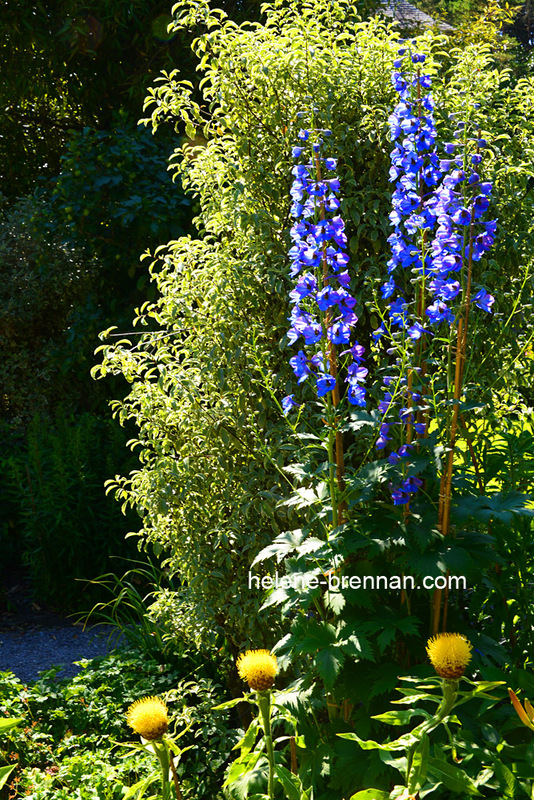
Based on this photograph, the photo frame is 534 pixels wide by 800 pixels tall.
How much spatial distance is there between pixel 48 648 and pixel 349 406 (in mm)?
2614

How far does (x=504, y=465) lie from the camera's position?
108 inches

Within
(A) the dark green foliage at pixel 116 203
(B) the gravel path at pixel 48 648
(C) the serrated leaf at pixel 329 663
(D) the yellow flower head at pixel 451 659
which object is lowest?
(B) the gravel path at pixel 48 648

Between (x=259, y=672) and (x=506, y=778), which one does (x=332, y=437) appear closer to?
(x=259, y=672)

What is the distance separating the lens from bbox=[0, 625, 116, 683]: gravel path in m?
4.02

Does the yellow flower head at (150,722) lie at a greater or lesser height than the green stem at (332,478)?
lesser

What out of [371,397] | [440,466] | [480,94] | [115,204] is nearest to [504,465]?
[371,397]

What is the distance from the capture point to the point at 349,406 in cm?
268

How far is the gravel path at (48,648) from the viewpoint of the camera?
402 cm

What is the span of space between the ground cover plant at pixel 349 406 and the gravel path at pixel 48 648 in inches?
37.4

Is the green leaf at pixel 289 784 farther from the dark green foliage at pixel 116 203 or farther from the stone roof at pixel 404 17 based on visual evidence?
the stone roof at pixel 404 17

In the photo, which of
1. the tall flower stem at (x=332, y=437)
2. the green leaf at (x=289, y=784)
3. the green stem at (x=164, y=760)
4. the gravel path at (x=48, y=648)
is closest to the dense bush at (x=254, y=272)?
the tall flower stem at (x=332, y=437)

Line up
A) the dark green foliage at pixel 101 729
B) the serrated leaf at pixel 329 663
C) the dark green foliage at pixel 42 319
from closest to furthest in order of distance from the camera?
the serrated leaf at pixel 329 663, the dark green foliage at pixel 101 729, the dark green foliage at pixel 42 319

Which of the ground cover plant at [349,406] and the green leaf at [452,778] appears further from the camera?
the ground cover plant at [349,406]

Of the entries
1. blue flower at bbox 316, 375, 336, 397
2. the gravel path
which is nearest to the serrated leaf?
blue flower at bbox 316, 375, 336, 397
